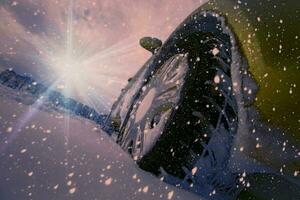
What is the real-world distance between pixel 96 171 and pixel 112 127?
2.10m

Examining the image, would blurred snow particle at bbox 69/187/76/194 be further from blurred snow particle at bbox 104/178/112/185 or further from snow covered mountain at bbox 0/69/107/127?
snow covered mountain at bbox 0/69/107/127

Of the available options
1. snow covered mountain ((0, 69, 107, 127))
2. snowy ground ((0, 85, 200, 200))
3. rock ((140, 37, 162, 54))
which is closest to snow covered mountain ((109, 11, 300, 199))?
snowy ground ((0, 85, 200, 200))

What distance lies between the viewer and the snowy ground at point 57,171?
81cm

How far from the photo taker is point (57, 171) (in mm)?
1004

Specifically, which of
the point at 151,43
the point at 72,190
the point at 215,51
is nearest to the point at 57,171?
the point at 72,190

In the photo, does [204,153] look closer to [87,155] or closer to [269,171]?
[269,171]

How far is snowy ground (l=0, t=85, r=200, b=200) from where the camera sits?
31.8 inches

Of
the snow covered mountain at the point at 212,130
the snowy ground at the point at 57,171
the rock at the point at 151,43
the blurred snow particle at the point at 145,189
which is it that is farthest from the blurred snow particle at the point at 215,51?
the rock at the point at 151,43

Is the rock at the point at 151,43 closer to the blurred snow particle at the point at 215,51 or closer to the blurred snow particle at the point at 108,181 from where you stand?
the blurred snow particle at the point at 215,51

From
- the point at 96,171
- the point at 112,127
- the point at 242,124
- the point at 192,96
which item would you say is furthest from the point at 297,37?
the point at 112,127

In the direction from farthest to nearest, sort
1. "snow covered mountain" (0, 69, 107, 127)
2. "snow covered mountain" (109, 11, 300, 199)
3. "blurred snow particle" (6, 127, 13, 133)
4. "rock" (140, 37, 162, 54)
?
"snow covered mountain" (0, 69, 107, 127)
"rock" (140, 37, 162, 54)
"snow covered mountain" (109, 11, 300, 199)
"blurred snow particle" (6, 127, 13, 133)

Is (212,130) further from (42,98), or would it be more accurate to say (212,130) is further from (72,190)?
(42,98)

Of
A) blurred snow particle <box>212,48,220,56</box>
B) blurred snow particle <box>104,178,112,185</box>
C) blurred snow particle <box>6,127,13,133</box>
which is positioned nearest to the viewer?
blurred snow particle <box>104,178,112,185</box>

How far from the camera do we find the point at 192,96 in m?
1.74
